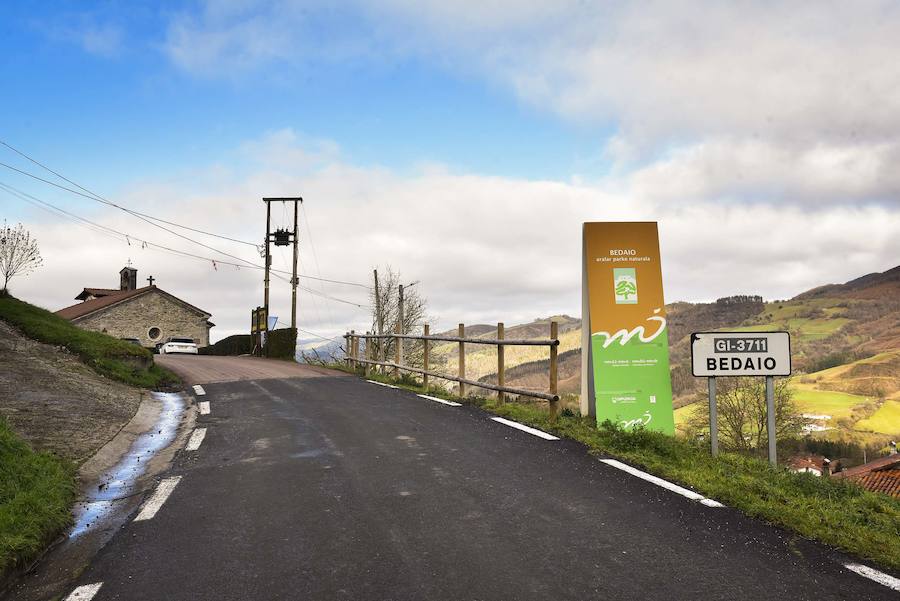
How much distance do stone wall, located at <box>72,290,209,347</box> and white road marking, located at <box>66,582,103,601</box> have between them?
1996 inches

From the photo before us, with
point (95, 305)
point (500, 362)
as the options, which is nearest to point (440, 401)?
point (500, 362)

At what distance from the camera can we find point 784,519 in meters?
4.67

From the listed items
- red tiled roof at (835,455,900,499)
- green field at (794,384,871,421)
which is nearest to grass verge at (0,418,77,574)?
red tiled roof at (835,455,900,499)

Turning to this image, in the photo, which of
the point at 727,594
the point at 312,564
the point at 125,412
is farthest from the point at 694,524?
the point at 125,412

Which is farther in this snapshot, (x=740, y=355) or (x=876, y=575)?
(x=740, y=355)

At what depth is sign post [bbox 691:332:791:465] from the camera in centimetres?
719

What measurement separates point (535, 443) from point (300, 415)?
169 inches

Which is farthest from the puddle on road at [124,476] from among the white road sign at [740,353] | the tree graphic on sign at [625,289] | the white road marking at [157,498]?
the tree graphic on sign at [625,289]

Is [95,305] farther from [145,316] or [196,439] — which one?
[196,439]

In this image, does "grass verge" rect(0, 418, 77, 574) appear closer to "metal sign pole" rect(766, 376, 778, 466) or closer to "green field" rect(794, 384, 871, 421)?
"metal sign pole" rect(766, 376, 778, 466)

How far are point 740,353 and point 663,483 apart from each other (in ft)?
7.92

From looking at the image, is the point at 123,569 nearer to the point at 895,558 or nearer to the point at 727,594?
the point at 727,594

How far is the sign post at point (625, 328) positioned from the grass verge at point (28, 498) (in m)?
6.74

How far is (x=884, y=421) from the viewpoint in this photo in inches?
4277
